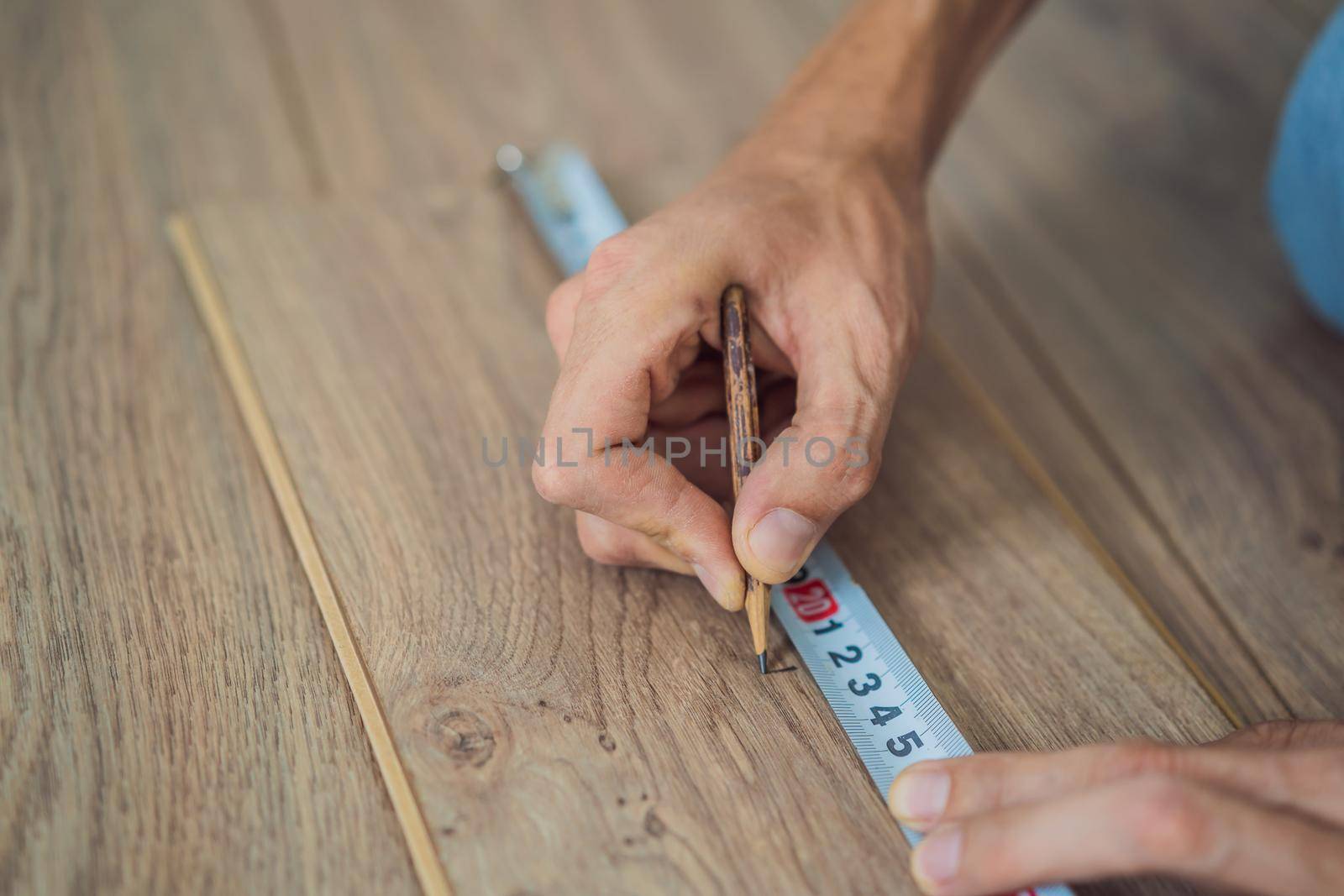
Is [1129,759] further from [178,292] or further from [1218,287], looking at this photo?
[178,292]

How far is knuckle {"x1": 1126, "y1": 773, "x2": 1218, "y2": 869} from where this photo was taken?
566 mm

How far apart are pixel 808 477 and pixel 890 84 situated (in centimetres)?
46

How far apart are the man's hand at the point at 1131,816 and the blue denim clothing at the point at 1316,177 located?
1.80 feet

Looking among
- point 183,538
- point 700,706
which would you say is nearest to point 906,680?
point 700,706

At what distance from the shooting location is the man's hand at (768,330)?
73 cm

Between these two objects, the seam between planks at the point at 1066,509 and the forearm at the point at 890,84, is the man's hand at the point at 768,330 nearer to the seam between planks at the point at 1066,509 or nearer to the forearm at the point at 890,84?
the forearm at the point at 890,84

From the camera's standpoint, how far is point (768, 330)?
828mm

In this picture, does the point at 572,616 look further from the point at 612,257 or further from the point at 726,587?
the point at 612,257

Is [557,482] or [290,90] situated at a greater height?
[290,90]

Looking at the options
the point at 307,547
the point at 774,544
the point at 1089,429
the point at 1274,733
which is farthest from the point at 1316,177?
the point at 307,547

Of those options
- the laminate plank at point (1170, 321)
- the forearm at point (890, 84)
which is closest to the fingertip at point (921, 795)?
the laminate plank at point (1170, 321)

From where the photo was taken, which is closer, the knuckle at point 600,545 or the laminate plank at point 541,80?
the knuckle at point 600,545

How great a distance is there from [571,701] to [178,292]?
585 millimetres

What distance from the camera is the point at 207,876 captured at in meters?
0.62
